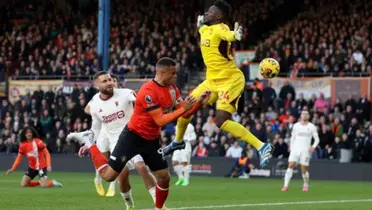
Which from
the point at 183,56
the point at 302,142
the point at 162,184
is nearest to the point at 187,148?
the point at 302,142

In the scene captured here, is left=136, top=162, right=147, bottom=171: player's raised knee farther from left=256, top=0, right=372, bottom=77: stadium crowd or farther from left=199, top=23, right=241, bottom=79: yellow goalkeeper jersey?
left=256, top=0, right=372, bottom=77: stadium crowd

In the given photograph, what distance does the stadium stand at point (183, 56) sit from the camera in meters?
34.3

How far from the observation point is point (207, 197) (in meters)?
22.0

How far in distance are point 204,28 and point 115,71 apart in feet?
79.6

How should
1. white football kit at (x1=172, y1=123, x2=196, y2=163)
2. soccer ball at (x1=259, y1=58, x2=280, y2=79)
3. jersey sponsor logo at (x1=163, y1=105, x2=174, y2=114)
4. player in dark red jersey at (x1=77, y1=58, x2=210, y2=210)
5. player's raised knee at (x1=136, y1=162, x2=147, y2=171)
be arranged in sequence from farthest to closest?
white football kit at (x1=172, y1=123, x2=196, y2=163), player's raised knee at (x1=136, y1=162, x2=147, y2=171), soccer ball at (x1=259, y1=58, x2=280, y2=79), jersey sponsor logo at (x1=163, y1=105, x2=174, y2=114), player in dark red jersey at (x1=77, y1=58, x2=210, y2=210)

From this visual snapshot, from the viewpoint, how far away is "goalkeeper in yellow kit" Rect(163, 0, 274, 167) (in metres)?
17.2

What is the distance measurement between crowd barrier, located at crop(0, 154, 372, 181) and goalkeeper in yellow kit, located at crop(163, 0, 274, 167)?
15.9m

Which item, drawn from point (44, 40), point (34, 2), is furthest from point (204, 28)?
point (34, 2)

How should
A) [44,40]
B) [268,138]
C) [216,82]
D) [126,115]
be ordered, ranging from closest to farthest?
[216,82] → [126,115] → [268,138] → [44,40]

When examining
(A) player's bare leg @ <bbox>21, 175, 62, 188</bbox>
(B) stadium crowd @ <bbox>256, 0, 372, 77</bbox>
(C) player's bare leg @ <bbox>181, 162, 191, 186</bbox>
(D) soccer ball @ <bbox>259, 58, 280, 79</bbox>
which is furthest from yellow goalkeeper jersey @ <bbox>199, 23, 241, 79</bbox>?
(B) stadium crowd @ <bbox>256, 0, 372, 77</bbox>

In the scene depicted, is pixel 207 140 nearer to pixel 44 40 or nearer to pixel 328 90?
pixel 328 90

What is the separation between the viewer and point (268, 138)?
112ft

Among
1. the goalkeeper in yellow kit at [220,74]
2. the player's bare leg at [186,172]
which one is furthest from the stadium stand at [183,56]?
the goalkeeper in yellow kit at [220,74]

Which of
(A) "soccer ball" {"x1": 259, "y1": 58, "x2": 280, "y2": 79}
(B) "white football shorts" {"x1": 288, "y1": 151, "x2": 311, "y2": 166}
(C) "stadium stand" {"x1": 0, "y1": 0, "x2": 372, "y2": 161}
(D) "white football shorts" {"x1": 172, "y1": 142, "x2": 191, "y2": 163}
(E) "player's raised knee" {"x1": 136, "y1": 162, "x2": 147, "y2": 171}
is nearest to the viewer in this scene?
(A) "soccer ball" {"x1": 259, "y1": 58, "x2": 280, "y2": 79}
